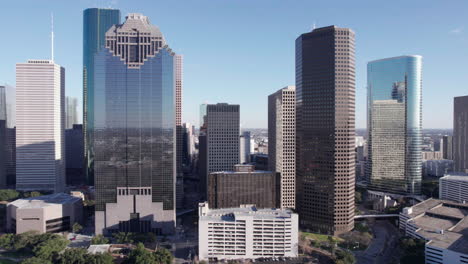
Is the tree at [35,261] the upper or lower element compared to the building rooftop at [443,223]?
lower

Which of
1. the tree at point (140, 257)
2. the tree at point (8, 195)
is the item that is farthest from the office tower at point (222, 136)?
the tree at point (8, 195)

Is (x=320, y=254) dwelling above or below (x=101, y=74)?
below

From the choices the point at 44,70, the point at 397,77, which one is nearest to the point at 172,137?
the point at 44,70

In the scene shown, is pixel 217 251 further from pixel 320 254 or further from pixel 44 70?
A: pixel 44 70

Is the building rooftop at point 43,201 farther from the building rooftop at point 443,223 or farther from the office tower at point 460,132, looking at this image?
the office tower at point 460,132

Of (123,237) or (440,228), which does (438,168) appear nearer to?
(440,228)
